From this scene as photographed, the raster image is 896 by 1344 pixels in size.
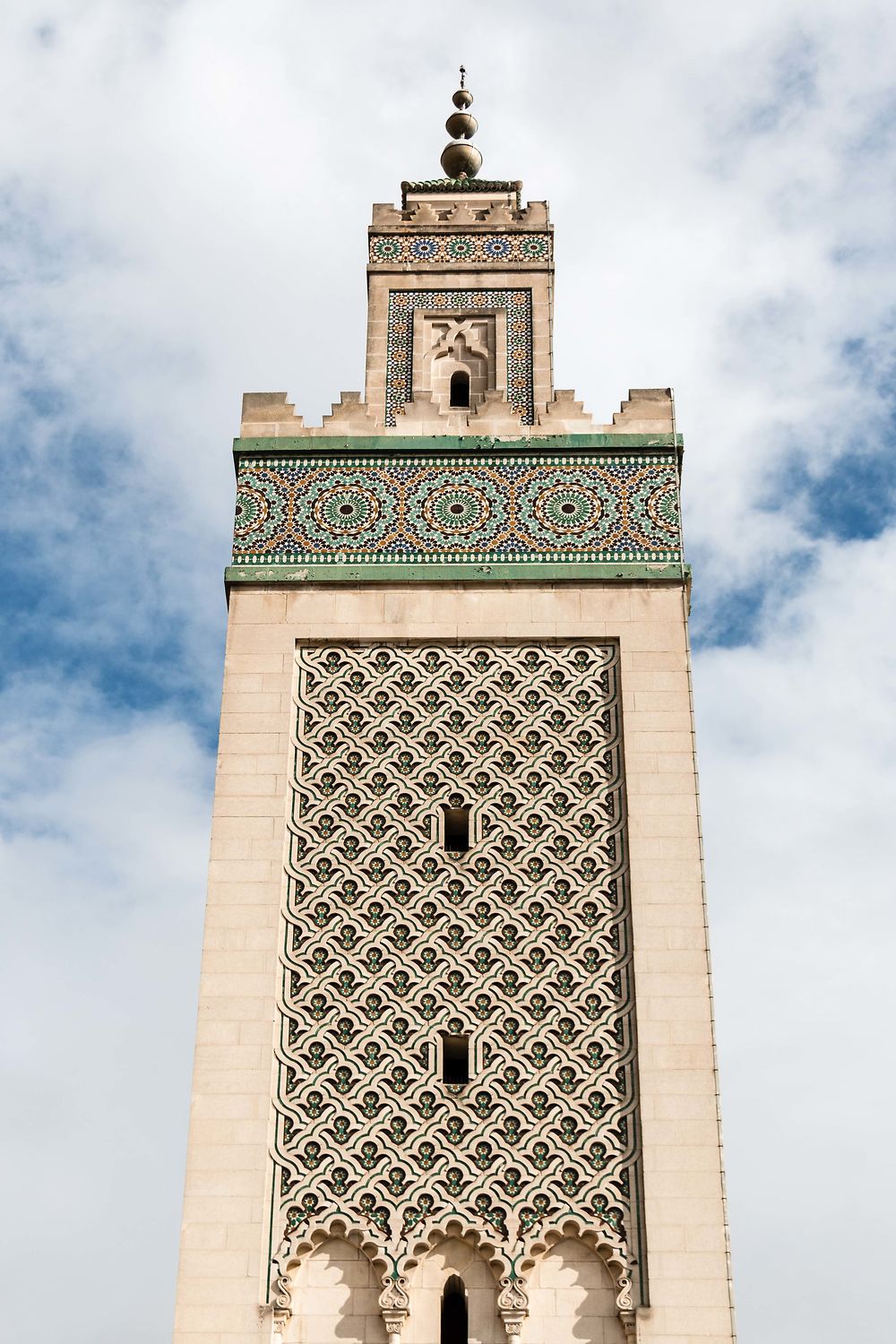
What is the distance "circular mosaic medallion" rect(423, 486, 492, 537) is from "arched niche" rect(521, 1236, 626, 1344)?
3.97m

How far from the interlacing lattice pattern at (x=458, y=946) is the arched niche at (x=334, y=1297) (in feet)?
0.50

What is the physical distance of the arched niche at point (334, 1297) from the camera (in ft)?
29.3

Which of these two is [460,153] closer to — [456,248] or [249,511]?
[456,248]

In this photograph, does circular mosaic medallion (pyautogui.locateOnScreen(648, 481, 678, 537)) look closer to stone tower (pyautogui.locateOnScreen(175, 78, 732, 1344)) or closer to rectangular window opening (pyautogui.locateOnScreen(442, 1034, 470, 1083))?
stone tower (pyautogui.locateOnScreen(175, 78, 732, 1344))

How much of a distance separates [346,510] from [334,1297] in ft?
14.2

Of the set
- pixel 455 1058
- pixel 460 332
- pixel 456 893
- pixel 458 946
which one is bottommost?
pixel 455 1058

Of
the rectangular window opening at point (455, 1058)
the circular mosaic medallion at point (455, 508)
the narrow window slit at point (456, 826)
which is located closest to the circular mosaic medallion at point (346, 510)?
the circular mosaic medallion at point (455, 508)

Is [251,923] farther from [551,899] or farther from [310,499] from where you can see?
[310,499]

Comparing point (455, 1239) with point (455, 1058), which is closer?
point (455, 1239)

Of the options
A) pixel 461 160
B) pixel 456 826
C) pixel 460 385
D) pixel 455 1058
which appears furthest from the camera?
pixel 461 160

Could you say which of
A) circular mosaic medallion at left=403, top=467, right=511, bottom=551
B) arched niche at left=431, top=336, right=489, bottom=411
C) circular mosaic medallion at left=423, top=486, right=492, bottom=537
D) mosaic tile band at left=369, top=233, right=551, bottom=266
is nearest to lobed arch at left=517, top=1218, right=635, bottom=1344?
circular mosaic medallion at left=403, top=467, right=511, bottom=551

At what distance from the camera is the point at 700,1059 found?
9492 millimetres

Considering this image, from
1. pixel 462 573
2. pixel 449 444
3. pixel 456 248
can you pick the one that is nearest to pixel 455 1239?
pixel 462 573

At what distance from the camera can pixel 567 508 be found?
1132 cm
